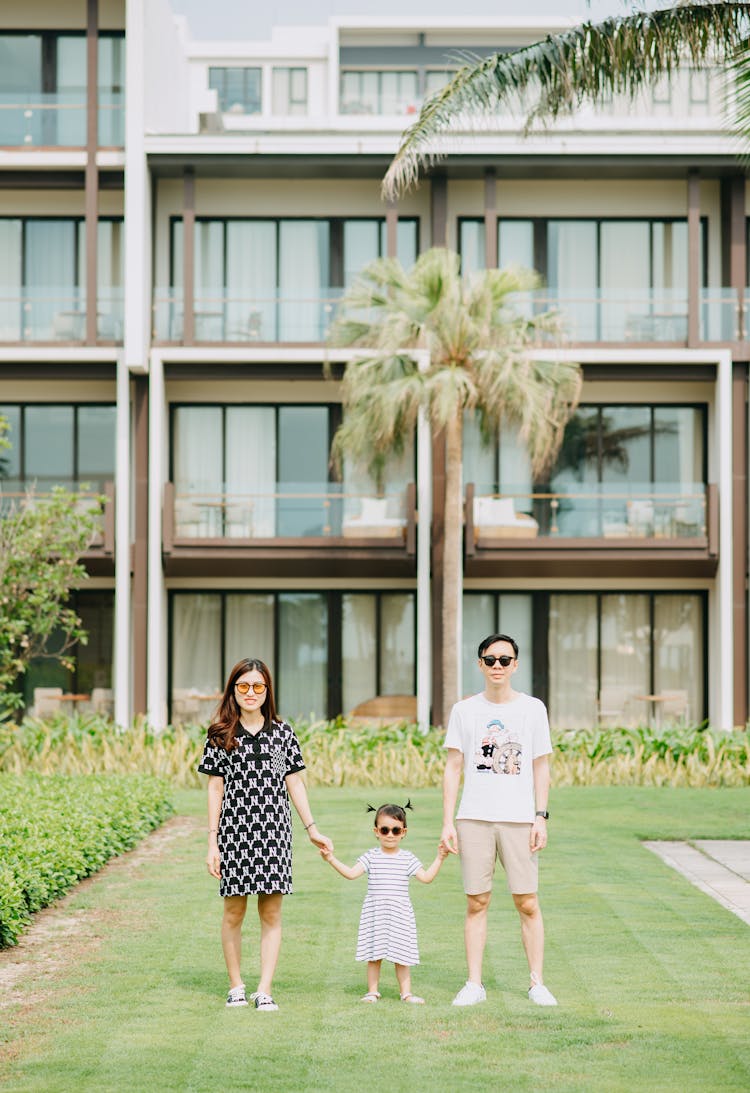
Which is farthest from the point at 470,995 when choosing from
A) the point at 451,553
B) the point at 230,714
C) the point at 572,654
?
the point at 572,654

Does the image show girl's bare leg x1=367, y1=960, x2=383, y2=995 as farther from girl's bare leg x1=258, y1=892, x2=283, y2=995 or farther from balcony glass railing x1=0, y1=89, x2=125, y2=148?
balcony glass railing x1=0, y1=89, x2=125, y2=148

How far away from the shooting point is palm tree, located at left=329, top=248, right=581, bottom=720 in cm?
2383

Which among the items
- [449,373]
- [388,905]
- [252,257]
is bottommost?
[388,905]

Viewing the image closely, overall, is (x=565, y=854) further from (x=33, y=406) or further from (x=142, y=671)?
(x=33, y=406)

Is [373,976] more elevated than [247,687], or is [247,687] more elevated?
[247,687]

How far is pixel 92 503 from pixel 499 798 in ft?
64.7

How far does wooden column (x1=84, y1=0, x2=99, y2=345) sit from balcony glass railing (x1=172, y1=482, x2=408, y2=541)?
370 cm

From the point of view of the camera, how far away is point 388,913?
7.61 m

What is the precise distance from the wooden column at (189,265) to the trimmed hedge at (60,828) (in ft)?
38.9

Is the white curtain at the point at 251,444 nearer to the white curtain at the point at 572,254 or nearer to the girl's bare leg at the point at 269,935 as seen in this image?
the white curtain at the point at 572,254

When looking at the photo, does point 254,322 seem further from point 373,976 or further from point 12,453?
point 373,976

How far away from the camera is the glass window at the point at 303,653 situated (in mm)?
→ 28656

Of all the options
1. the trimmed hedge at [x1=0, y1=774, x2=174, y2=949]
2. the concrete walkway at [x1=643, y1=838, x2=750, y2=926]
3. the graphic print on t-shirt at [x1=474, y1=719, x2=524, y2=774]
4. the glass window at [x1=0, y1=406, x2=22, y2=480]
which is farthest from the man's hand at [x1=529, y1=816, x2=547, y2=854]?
the glass window at [x1=0, y1=406, x2=22, y2=480]

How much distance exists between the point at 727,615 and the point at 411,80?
37.2 metres
